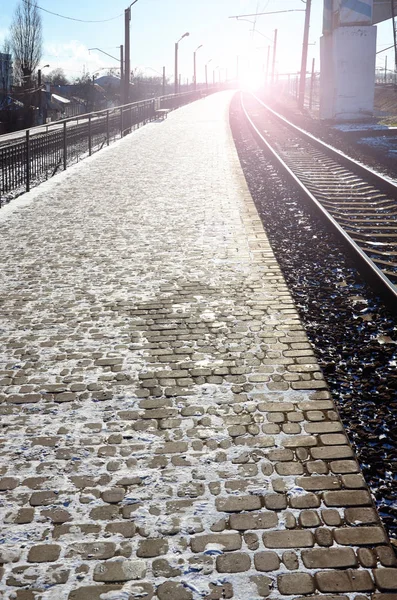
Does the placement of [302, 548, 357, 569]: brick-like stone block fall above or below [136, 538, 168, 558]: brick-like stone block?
above

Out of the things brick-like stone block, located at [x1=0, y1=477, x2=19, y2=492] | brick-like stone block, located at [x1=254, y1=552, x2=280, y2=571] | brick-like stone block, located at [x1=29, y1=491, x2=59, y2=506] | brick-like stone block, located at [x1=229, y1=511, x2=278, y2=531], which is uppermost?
brick-like stone block, located at [x1=229, y1=511, x2=278, y2=531]

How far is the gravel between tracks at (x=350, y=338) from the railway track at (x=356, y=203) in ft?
0.58

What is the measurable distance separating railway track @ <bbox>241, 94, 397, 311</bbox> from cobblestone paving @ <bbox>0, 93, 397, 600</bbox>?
1020 millimetres

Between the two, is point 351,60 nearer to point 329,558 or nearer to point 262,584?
point 329,558

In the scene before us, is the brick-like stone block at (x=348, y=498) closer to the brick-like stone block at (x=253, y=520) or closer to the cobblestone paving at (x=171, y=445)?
the cobblestone paving at (x=171, y=445)

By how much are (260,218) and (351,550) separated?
6.87m

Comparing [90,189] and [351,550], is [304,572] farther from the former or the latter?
[90,189]

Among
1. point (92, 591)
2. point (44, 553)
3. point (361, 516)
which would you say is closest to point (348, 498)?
point (361, 516)

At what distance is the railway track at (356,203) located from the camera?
20.7ft

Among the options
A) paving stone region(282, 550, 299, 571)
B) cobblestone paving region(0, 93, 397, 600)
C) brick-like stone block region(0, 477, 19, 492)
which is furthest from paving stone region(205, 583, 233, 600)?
brick-like stone block region(0, 477, 19, 492)

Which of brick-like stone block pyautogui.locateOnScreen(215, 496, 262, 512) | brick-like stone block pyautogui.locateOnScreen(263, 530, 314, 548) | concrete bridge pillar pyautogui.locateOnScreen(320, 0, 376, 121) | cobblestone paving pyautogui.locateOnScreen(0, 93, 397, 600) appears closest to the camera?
cobblestone paving pyautogui.locateOnScreen(0, 93, 397, 600)

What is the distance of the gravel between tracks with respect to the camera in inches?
121

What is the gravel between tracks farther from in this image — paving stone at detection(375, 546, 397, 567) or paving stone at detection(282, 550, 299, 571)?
paving stone at detection(282, 550, 299, 571)

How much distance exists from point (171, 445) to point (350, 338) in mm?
1987
